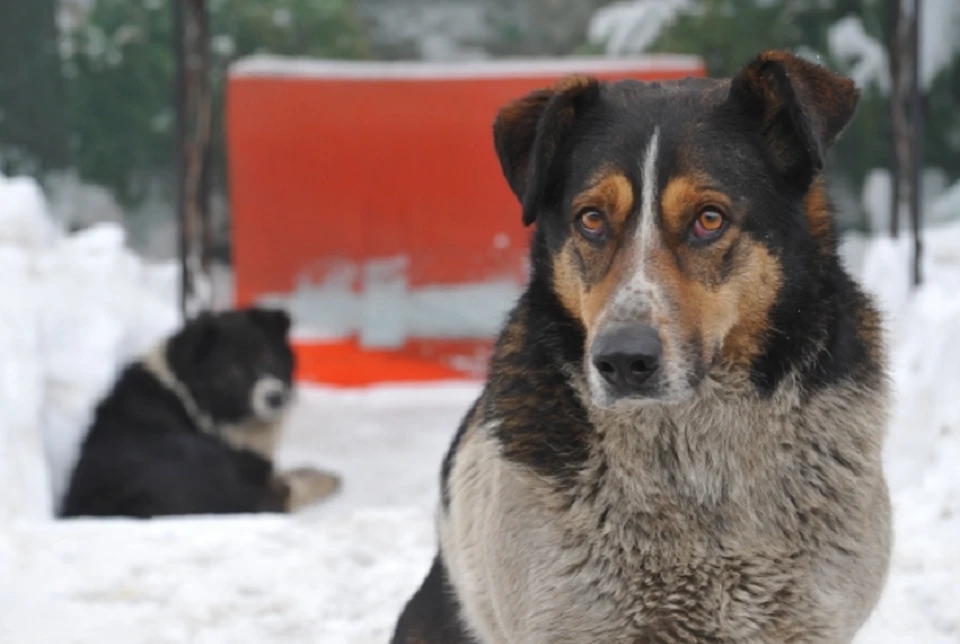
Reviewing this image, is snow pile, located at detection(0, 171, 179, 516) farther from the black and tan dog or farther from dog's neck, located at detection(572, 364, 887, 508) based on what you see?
dog's neck, located at detection(572, 364, 887, 508)

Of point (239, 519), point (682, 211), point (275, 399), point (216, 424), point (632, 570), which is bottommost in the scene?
point (216, 424)

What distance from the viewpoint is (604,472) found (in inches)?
101

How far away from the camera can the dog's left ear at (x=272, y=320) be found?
7.12 metres

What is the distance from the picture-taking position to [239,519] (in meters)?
→ 4.73

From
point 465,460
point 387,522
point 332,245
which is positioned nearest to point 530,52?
point 332,245

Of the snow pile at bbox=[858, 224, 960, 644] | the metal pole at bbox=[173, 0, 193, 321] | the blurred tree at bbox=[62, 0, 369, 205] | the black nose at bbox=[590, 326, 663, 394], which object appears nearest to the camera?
the black nose at bbox=[590, 326, 663, 394]

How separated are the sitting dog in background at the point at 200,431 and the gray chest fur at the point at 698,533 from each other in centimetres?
356

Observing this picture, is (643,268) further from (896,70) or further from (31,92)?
(31,92)

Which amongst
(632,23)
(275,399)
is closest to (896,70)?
(632,23)

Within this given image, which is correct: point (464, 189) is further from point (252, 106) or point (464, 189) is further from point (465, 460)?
point (465, 460)

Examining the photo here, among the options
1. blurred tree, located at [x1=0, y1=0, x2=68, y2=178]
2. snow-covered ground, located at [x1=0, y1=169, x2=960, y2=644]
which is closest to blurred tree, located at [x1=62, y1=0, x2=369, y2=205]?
blurred tree, located at [x1=0, y1=0, x2=68, y2=178]

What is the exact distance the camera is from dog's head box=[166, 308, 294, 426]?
6.92 metres

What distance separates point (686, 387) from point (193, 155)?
6.20 metres

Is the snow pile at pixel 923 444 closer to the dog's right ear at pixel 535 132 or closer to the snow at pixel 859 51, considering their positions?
the dog's right ear at pixel 535 132
